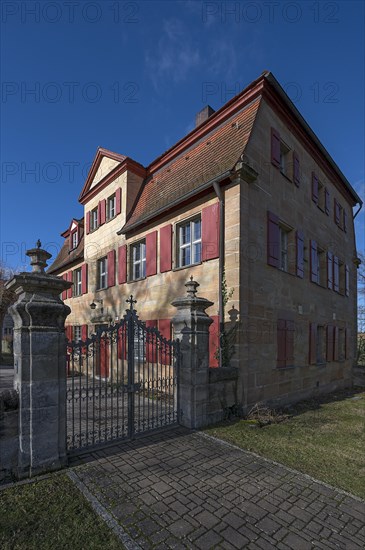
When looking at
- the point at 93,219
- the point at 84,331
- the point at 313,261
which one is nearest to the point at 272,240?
the point at 313,261

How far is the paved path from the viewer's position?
3279 mm

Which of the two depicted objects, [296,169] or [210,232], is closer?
[210,232]

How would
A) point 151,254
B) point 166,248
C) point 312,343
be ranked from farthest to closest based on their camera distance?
point 312,343 → point 151,254 → point 166,248

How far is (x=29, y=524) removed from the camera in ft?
11.1

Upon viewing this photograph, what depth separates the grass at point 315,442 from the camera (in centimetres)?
487

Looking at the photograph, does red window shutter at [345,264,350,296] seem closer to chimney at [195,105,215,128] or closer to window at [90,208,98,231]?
chimney at [195,105,215,128]

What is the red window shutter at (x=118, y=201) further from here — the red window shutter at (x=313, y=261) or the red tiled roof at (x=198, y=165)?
the red window shutter at (x=313, y=261)

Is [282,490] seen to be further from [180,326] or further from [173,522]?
[180,326]

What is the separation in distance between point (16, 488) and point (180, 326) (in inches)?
157

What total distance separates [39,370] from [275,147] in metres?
9.17

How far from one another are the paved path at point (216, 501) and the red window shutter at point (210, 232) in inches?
198

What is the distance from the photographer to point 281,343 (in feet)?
31.9

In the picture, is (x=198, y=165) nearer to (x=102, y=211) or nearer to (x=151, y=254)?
(x=151, y=254)

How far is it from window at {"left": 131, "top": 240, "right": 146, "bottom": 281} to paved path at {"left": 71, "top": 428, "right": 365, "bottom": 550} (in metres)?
7.59
